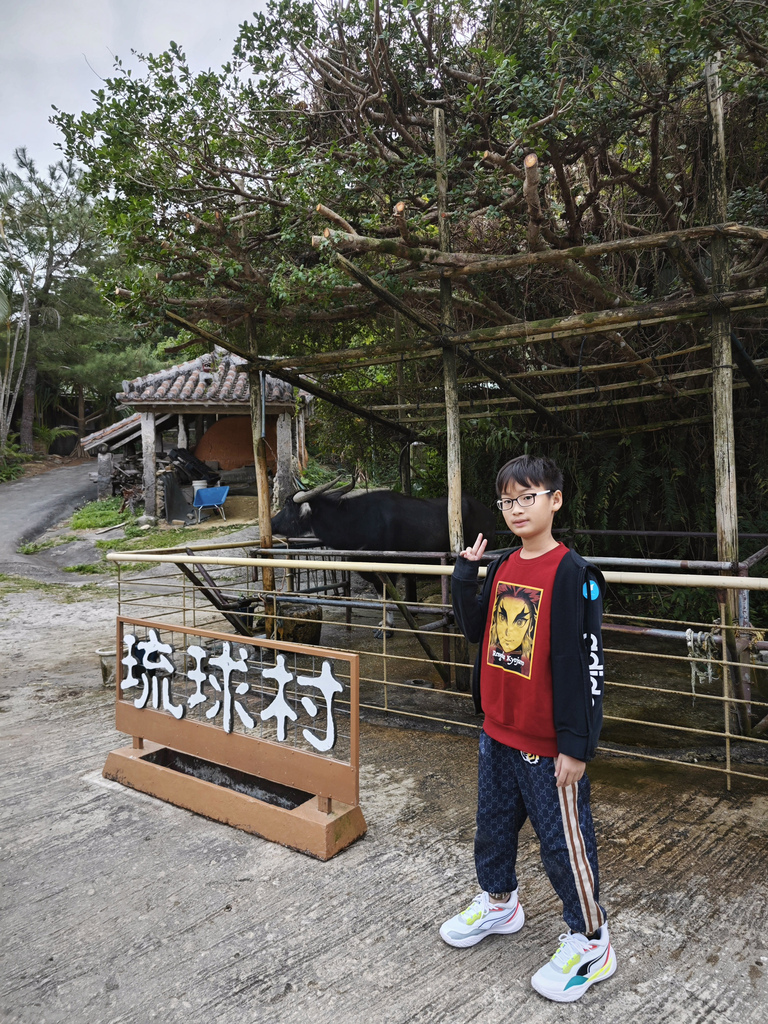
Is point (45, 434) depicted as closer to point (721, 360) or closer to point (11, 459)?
point (11, 459)

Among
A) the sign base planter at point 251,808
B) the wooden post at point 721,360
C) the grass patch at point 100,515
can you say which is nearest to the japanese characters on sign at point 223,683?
the sign base planter at point 251,808

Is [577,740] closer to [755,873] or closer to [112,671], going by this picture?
[755,873]

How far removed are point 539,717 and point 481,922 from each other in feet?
2.39

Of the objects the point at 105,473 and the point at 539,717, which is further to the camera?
the point at 105,473

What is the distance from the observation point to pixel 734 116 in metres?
4.77

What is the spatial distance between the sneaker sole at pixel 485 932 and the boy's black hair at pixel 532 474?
133cm

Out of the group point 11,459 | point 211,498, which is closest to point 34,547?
point 211,498

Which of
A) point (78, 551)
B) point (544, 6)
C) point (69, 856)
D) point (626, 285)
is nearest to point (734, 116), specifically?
point (626, 285)

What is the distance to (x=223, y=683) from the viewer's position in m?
2.84

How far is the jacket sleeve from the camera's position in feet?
5.47

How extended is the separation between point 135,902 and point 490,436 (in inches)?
226

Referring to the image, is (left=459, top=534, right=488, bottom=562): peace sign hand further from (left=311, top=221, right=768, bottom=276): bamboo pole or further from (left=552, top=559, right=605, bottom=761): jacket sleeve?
(left=311, top=221, right=768, bottom=276): bamboo pole

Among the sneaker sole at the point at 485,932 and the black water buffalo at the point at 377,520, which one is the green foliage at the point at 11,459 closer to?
the black water buffalo at the point at 377,520

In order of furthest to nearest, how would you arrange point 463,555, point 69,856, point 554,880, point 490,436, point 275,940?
point 490,436 → point 69,856 → point 275,940 → point 463,555 → point 554,880
